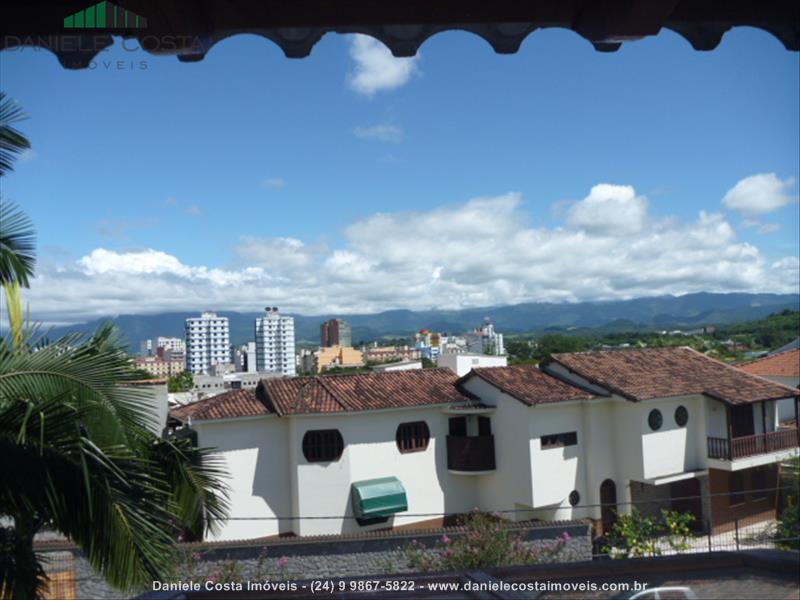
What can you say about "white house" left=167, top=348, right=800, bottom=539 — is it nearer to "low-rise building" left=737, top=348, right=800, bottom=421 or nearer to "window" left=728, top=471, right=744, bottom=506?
"window" left=728, top=471, right=744, bottom=506

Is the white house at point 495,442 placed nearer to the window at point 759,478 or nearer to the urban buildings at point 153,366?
the window at point 759,478

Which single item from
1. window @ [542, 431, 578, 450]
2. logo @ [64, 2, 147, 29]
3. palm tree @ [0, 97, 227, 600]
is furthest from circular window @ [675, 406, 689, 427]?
logo @ [64, 2, 147, 29]

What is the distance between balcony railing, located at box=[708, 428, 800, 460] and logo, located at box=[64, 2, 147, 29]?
19622 mm

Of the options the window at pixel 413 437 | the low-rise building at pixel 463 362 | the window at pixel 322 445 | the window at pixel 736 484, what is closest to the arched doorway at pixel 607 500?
the window at pixel 736 484

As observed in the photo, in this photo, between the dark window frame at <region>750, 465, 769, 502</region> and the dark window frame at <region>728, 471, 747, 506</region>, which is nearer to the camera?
the dark window frame at <region>728, 471, 747, 506</region>

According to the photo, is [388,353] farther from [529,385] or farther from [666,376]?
[529,385]

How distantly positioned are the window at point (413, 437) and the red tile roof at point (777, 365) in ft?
37.4

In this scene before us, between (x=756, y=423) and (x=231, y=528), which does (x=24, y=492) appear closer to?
(x=231, y=528)

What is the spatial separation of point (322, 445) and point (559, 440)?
6335 mm

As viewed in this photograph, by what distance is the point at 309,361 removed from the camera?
89.6 m

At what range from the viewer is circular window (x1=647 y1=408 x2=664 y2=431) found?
18.0 metres

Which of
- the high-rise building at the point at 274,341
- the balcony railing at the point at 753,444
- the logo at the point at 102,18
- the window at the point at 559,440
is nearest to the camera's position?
the logo at the point at 102,18

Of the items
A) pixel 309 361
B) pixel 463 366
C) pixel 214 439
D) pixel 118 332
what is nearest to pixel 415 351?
pixel 309 361

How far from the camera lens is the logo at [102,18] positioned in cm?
171
